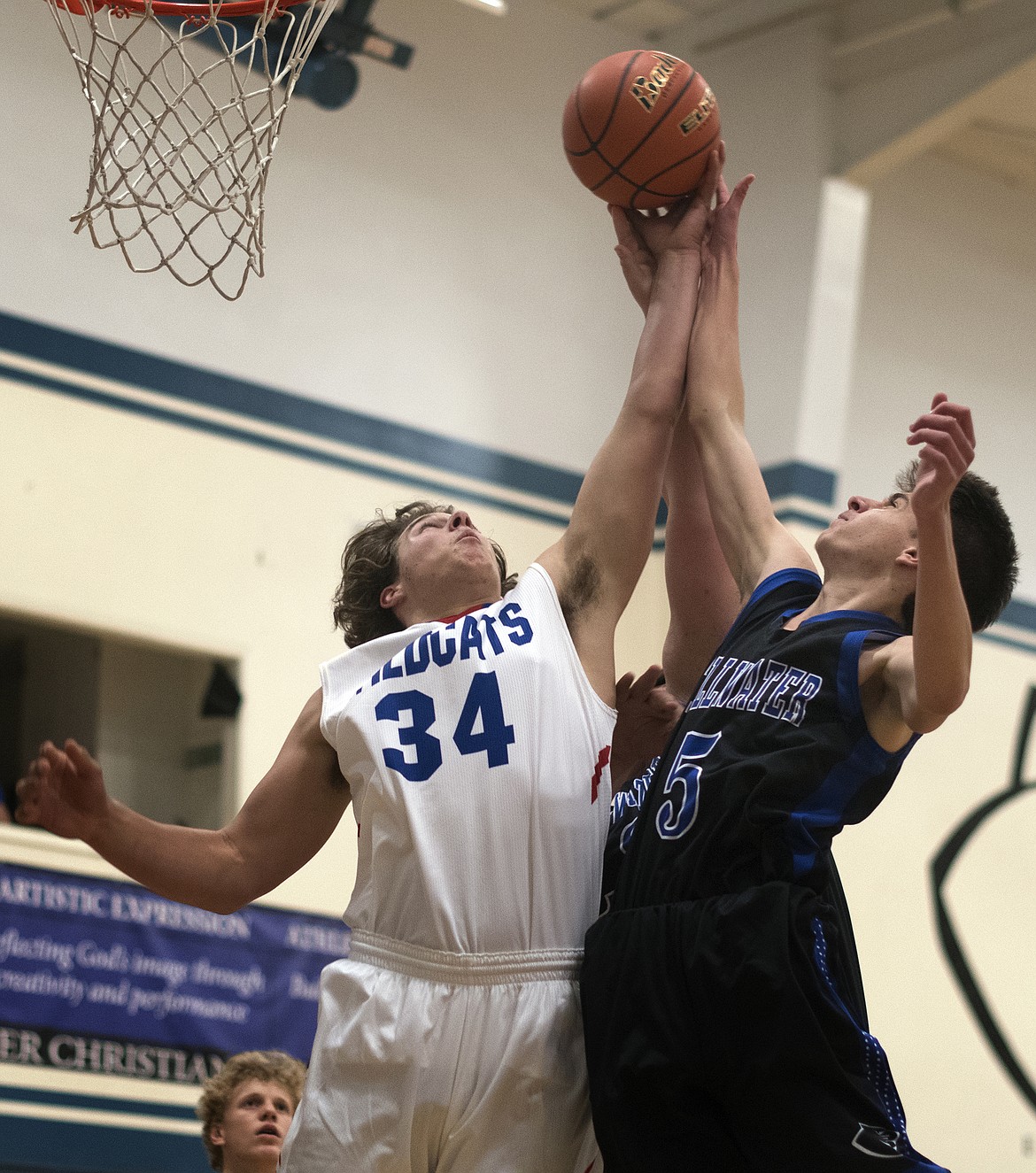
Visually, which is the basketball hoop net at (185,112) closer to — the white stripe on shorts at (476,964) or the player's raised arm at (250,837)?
the player's raised arm at (250,837)

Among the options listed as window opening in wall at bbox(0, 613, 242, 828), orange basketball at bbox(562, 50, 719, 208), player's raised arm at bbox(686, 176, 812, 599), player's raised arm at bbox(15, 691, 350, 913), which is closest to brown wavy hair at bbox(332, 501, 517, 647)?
player's raised arm at bbox(15, 691, 350, 913)

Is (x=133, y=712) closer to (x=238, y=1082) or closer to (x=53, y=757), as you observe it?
(x=238, y=1082)

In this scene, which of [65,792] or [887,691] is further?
[65,792]

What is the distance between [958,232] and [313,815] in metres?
8.08

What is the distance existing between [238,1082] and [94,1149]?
1.71 m

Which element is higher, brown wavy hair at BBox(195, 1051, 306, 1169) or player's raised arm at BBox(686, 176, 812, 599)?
player's raised arm at BBox(686, 176, 812, 599)

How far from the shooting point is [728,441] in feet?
11.5

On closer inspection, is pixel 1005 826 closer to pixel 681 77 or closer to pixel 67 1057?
pixel 67 1057

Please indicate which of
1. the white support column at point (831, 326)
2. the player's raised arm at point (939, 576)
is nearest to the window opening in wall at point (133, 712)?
the white support column at point (831, 326)

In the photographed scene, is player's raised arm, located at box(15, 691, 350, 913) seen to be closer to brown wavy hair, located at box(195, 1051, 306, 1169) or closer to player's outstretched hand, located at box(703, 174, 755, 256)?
player's outstretched hand, located at box(703, 174, 755, 256)

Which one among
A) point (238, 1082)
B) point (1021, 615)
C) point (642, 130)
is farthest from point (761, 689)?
point (1021, 615)

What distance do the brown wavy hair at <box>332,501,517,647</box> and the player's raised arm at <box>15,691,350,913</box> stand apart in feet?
0.89

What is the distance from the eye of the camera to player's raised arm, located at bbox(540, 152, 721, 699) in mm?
3352

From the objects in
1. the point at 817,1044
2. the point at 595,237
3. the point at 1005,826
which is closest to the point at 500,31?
the point at 595,237
